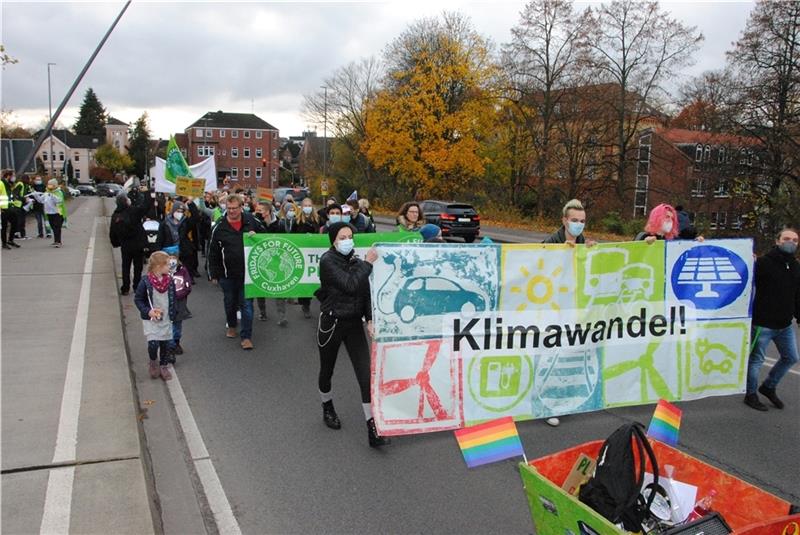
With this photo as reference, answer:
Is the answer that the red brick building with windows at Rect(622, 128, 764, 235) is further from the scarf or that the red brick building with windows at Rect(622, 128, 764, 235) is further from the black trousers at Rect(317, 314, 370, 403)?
the scarf

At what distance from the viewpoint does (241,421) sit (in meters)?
5.49

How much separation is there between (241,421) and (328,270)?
5.67 ft

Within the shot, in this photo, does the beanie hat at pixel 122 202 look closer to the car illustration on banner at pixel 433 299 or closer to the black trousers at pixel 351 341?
the black trousers at pixel 351 341

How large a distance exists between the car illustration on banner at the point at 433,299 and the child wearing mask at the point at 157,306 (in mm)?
3000

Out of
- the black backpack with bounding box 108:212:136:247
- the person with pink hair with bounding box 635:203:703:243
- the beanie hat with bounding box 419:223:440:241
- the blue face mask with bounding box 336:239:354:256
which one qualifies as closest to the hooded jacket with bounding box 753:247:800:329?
the person with pink hair with bounding box 635:203:703:243

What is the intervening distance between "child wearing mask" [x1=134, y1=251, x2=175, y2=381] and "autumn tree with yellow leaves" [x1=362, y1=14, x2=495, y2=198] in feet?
107

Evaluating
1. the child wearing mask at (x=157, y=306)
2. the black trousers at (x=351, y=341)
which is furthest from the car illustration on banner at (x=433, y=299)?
the child wearing mask at (x=157, y=306)

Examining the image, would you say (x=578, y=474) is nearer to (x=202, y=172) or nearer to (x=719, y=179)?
(x=202, y=172)

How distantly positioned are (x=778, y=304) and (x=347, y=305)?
174 inches

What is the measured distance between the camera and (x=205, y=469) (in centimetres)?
454

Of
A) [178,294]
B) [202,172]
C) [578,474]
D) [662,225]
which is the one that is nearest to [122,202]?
[178,294]

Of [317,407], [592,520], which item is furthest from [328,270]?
[592,520]

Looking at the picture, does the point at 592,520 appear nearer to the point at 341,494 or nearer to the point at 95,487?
the point at 341,494

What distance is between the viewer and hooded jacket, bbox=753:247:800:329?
601 centimetres
